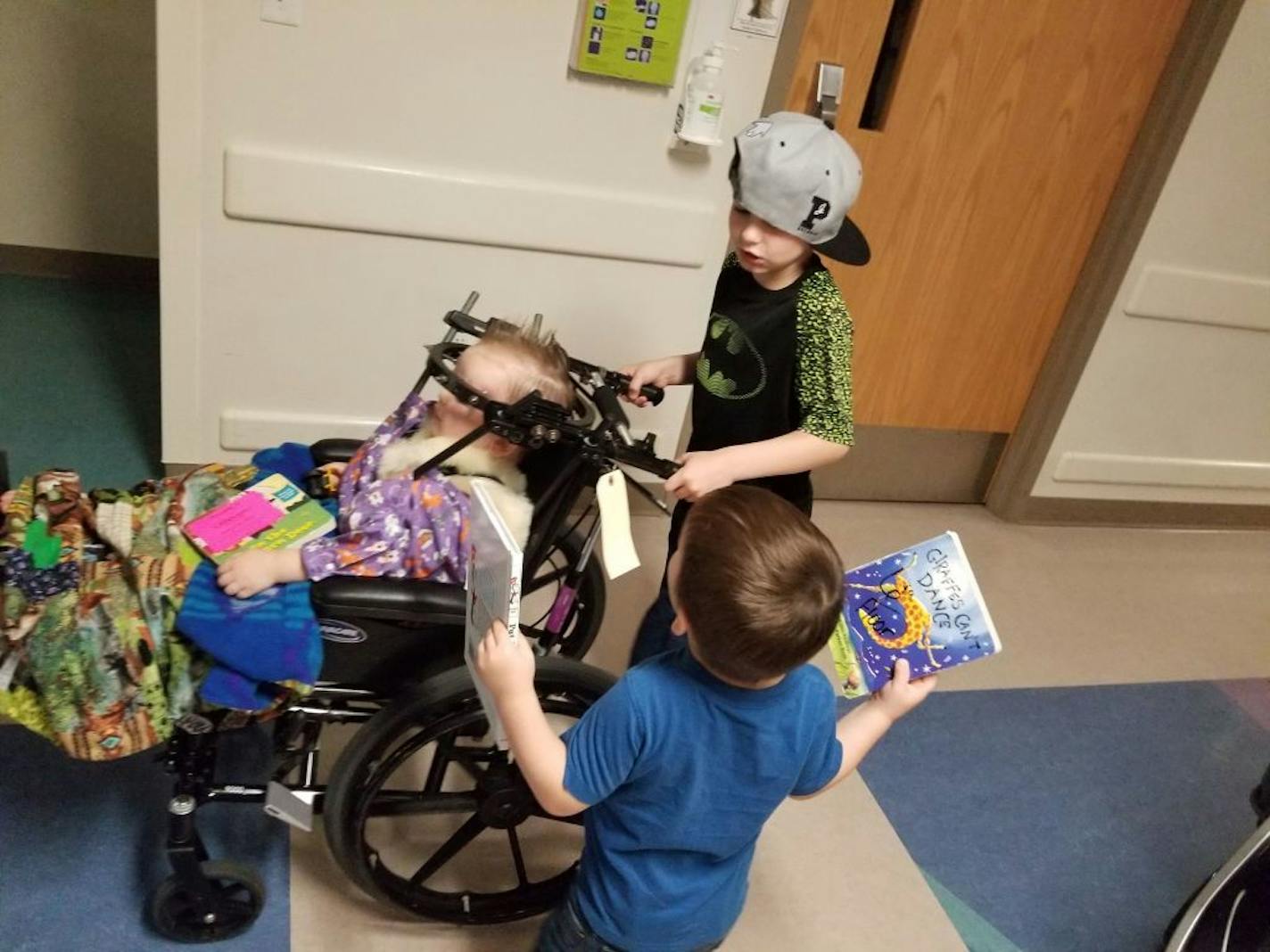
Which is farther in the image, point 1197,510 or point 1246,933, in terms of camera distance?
A: point 1197,510

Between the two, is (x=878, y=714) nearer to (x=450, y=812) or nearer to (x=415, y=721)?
(x=415, y=721)

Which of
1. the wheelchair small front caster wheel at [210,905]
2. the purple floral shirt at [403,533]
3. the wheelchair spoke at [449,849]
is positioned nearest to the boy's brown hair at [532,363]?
the purple floral shirt at [403,533]

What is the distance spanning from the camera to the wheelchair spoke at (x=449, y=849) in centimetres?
137

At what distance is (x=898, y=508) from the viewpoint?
2.93m

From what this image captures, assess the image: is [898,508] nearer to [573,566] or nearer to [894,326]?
[894,326]

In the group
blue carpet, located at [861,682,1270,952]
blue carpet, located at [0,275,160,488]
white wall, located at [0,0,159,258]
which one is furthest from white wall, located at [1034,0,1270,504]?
white wall, located at [0,0,159,258]

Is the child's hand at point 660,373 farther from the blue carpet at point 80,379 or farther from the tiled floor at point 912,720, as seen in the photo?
the blue carpet at point 80,379

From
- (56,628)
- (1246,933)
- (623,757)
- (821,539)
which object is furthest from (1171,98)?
(56,628)

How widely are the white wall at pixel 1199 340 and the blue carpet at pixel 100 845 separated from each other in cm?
234

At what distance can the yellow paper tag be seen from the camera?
3.38ft

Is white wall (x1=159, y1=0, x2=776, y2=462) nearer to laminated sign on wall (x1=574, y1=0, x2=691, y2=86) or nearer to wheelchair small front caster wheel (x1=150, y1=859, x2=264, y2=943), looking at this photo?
laminated sign on wall (x1=574, y1=0, x2=691, y2=86)

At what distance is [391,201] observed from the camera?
77.0 inches

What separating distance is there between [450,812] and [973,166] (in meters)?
1.95

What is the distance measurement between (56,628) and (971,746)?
1.73 meters
